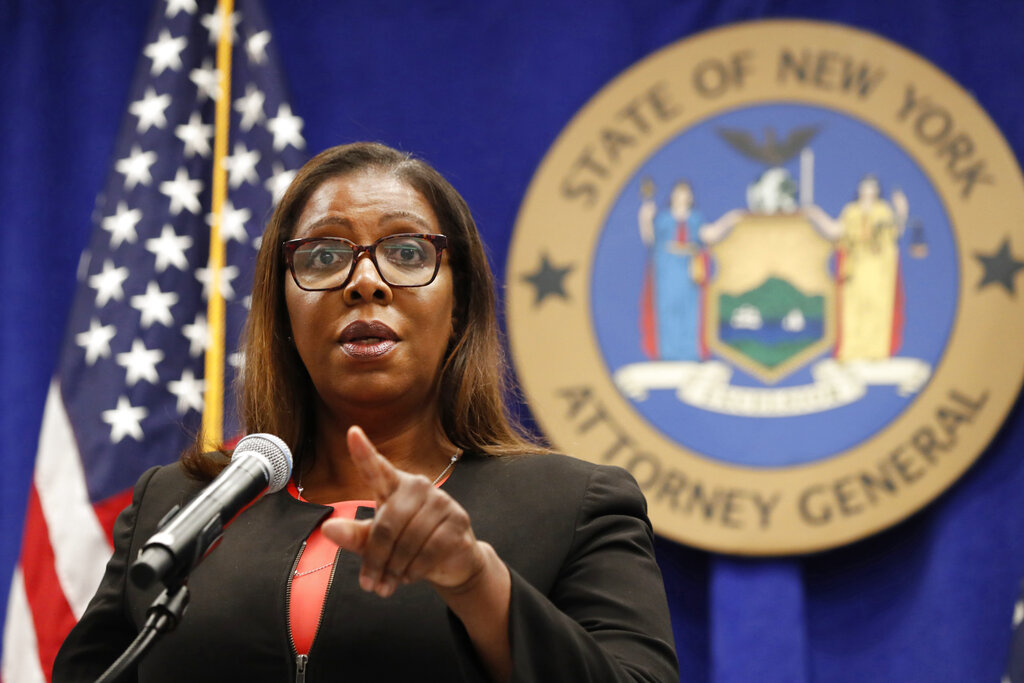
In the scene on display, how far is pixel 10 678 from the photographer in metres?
2.80

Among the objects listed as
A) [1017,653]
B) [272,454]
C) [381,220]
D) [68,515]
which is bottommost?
[1017,653]

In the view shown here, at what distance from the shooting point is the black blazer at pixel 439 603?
3.59ft

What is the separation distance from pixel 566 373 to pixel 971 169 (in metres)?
1.10

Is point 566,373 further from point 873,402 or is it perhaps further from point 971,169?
point 971,169

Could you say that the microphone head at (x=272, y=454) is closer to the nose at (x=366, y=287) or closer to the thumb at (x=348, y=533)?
the thumb at (x=348, y=533)

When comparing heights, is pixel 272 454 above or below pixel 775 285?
below

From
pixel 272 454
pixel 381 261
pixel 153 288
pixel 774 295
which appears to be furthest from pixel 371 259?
pixel 153 288

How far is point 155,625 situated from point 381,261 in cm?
63

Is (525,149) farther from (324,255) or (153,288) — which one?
(324,255)

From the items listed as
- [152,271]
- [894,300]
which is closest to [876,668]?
[894,300]

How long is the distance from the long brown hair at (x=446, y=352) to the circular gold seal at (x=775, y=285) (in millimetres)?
1291

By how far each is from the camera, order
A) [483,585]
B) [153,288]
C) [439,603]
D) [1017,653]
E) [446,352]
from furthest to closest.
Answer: [153,288] < [1017,653] < [446,352] < [439,603] < [483,585]

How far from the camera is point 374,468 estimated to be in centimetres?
92

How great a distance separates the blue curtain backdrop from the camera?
8.94ft
